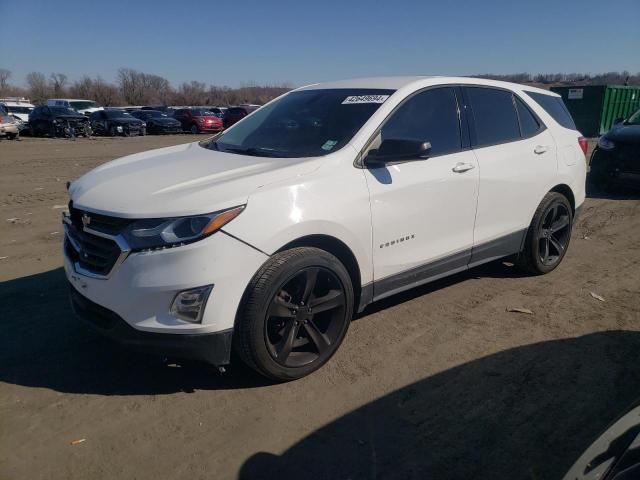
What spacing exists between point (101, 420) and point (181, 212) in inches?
49.1

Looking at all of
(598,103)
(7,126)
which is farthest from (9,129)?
(598,103)

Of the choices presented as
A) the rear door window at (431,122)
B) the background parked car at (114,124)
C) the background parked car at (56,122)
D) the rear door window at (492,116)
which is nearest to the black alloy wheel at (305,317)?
the rear door window at (431,122)

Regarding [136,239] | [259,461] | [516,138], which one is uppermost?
[516,138]

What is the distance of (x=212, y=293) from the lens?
2758 mm

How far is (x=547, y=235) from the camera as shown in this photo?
4957mm

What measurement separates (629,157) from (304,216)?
25.8 ft

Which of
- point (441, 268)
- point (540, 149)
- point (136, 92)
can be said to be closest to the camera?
point (441, 268)

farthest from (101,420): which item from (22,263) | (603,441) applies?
(22,263)

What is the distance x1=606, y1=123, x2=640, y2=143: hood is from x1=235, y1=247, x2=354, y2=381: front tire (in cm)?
747

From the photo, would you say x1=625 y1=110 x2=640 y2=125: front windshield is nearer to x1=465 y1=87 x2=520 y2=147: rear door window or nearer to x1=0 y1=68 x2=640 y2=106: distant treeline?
x1=465 y1=87 x2=520 y2=147: rear door window

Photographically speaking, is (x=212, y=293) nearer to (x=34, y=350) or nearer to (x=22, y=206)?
(x=34, y=350)

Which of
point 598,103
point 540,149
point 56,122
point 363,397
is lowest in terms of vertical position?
point 363,397

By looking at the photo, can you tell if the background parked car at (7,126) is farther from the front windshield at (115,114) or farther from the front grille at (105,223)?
the front grille at (105,223)

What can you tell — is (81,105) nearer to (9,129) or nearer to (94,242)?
(9,129)
